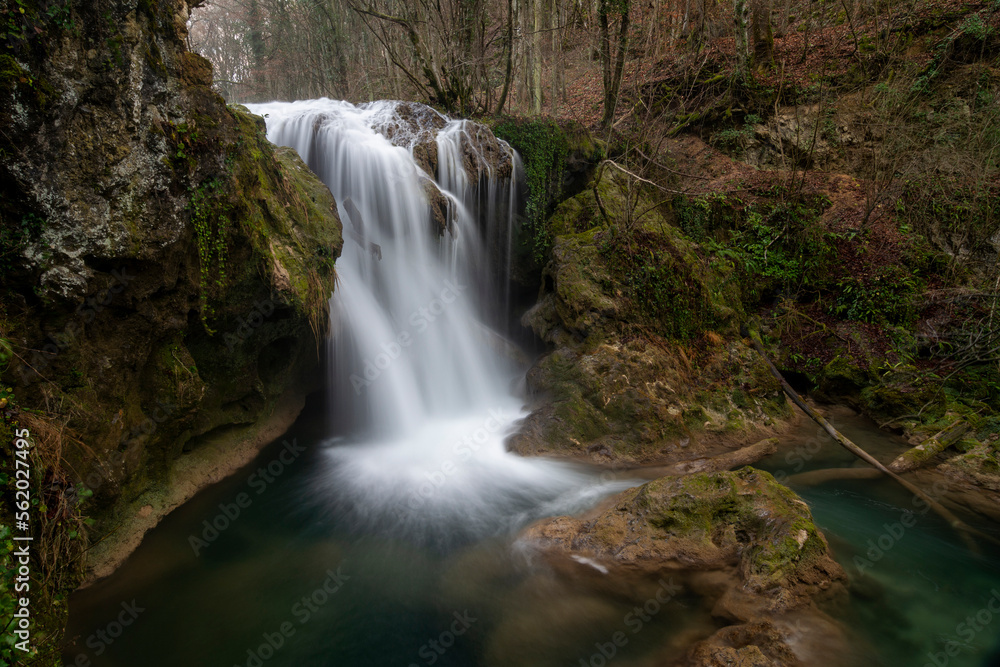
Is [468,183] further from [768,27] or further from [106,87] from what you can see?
[768,27]

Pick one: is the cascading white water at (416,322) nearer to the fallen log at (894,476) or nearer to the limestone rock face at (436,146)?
the limestone rock face at (436,146)

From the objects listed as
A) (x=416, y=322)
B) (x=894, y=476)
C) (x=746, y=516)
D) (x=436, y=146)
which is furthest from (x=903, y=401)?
(x=436, y=146)

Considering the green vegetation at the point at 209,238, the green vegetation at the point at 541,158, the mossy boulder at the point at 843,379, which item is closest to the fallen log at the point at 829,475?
the mossy boulder at the point at 843,379

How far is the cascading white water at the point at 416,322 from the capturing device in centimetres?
582

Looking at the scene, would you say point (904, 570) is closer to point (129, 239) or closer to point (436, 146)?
point (129, 239)

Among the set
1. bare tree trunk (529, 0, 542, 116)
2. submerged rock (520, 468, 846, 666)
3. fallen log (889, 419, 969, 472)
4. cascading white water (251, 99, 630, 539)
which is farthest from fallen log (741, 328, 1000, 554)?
bare tree trunk (529, 0, 542, 116)

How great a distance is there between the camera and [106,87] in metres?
3.43

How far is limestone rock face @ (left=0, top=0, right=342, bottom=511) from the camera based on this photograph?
3.13 meters

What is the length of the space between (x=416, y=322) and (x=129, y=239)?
Result: 4703mm

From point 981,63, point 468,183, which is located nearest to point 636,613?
point 468,183

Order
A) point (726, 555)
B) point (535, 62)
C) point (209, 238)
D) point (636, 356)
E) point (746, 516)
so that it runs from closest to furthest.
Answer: point (726, 555) < point (746, 516) < point (209, 238) < point (636, 356) < point (535, 62)

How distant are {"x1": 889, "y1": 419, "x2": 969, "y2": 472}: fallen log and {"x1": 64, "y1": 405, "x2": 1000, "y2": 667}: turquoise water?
0.93m

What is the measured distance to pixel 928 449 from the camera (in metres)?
6.02

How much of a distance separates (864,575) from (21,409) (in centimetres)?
627
